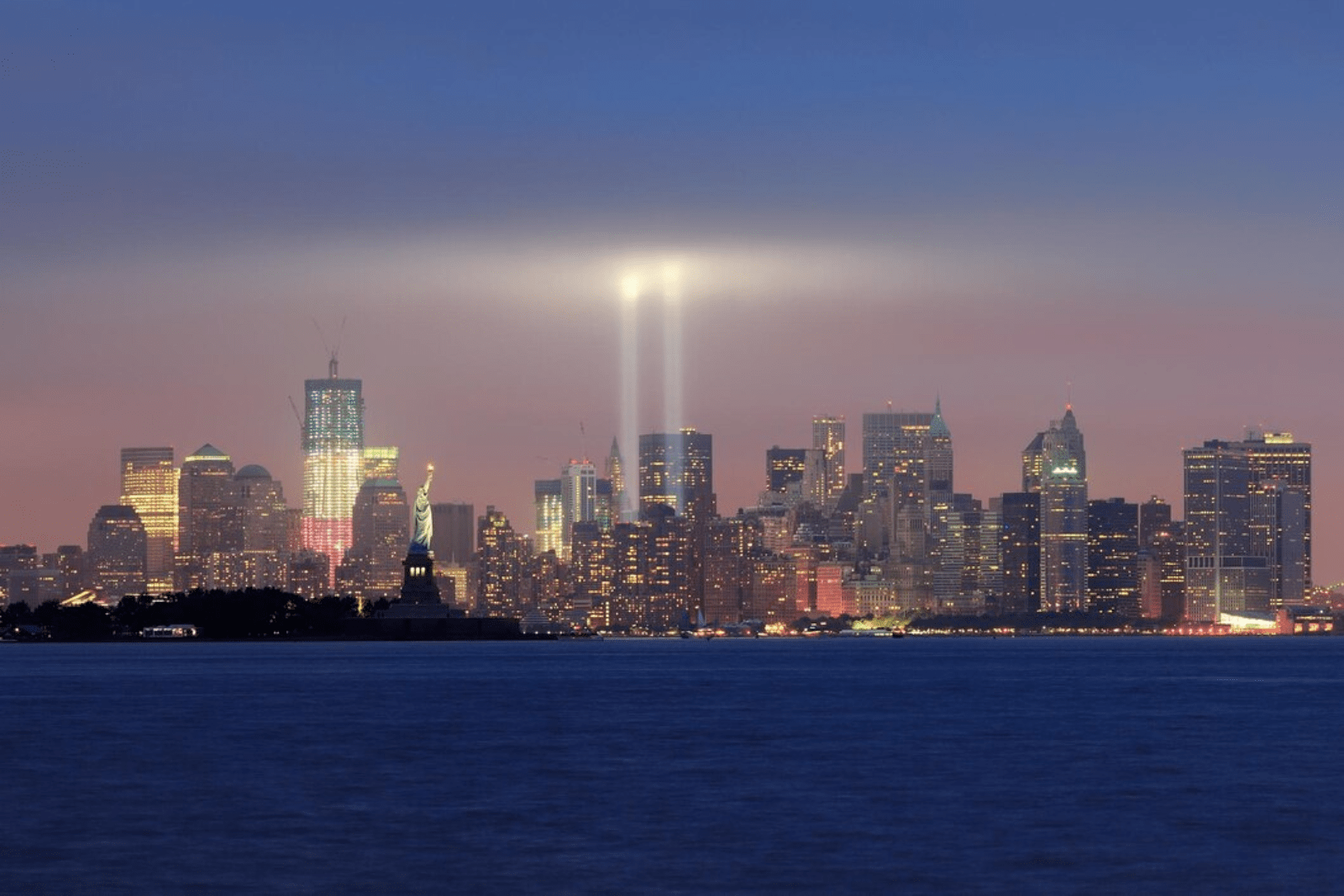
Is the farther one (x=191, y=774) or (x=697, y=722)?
(x=697, y=722)

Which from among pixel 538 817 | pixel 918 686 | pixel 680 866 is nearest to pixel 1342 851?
pixel 680 866

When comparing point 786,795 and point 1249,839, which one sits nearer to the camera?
point 1249,839

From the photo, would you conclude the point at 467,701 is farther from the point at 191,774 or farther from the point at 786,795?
the point at 786,795

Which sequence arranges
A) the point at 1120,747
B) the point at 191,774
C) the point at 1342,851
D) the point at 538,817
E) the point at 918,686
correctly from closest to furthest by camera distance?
the point at 1342,851 < the point at 538,817 < the point at 191,774 < the point at 1120,747 < the point at 918,686

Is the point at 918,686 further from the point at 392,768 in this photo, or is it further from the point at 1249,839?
the point at 1249,839

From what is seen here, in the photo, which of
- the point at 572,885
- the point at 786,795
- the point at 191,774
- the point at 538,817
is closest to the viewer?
the point at 572,885

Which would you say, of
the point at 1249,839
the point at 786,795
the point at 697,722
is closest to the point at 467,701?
the point at 697,722
